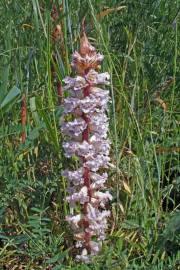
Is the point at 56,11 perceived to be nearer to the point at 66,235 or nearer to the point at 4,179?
the point at 4,179

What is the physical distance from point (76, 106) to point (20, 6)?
2.73 ft

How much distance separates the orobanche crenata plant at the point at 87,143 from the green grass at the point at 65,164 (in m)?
0.06

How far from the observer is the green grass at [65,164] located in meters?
1.66

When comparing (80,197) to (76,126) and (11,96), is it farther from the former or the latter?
(11,96)

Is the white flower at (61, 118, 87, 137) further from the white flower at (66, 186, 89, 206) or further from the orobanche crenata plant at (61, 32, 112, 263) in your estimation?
the white flower at (66, 186, 89, 206)

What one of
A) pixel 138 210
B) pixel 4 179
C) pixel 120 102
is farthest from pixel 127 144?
pixel 4 179

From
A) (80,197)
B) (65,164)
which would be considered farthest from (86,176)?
(65,164)

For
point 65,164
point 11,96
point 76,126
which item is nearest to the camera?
point 76,126

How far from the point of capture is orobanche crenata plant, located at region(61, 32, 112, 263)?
4.85 ft

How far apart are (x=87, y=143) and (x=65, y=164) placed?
11.8 inches

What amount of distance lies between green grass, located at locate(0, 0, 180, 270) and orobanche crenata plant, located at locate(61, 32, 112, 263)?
6 cm

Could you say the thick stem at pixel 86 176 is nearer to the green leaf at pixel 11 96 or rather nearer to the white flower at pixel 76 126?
the white flower at pixel 76 126

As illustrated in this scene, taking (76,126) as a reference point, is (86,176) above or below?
below

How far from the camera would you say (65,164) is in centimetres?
180
